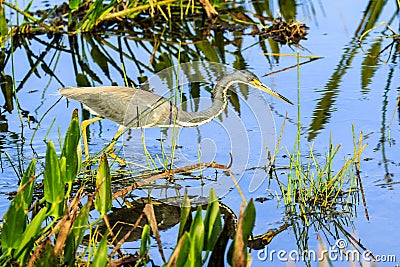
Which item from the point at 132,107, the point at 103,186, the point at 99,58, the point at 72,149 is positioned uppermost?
the point at 99,58

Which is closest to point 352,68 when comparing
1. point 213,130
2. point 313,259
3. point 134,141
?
point 213,130

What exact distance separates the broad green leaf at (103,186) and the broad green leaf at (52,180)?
0.15 meters

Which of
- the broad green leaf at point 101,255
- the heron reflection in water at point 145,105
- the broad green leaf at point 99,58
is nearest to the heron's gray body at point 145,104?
the heron reflection in water at point 145,105

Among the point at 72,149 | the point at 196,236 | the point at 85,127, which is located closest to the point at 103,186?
the point at 72,149

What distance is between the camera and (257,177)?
4500 millimetres

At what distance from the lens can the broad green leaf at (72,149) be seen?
2984 mm

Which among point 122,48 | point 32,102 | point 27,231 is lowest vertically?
point 27,231

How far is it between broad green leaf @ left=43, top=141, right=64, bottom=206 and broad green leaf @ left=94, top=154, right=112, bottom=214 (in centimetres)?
15

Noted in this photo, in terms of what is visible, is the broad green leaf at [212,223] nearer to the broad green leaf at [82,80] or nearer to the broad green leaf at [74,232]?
the broad green leaf at [74,232]

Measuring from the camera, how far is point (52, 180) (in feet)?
9.51

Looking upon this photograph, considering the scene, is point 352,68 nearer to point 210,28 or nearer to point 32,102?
point 210,28

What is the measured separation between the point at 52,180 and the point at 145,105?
7.07 ft

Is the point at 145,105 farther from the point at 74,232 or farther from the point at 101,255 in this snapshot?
the point at 101,255

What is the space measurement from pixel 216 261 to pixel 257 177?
176cm
